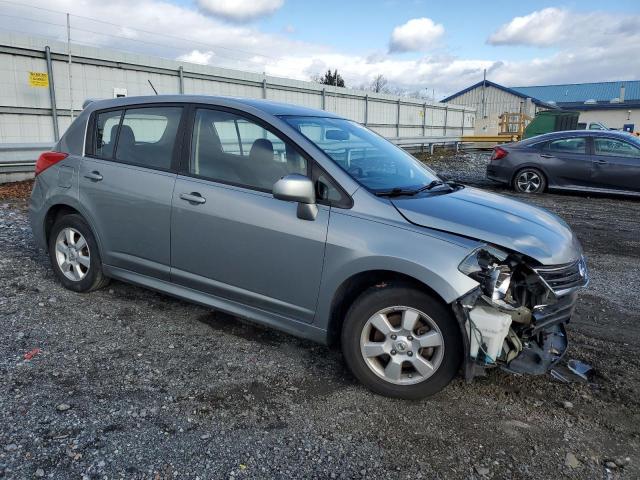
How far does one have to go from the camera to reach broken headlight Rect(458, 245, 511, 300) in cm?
280

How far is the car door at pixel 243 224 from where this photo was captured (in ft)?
10.8

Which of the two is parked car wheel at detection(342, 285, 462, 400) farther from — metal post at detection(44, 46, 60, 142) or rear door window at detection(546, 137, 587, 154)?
metal post at detection(44, 46, 60, 142)

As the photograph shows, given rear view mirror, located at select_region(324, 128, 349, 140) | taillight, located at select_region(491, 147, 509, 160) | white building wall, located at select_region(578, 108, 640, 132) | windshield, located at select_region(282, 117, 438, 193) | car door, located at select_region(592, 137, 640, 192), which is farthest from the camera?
white building wall, located at select_region(578, 108, 640, 132)

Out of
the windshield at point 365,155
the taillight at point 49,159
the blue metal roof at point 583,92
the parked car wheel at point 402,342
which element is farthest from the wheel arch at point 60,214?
the blue metal roof at point 583,92

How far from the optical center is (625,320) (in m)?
4.38

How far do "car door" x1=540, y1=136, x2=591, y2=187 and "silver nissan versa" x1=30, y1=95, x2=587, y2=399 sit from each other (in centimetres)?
808

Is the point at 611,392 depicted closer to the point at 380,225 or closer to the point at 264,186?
the point at 380,225

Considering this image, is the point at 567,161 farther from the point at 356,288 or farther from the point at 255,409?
the point at 255,409

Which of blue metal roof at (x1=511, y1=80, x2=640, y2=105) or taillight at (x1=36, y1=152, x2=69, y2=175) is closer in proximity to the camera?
taillight at (x1=36, y1=152, x2=69, y2=175)

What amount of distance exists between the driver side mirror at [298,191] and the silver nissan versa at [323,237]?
12 millimetres

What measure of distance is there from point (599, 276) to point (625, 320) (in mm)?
1365

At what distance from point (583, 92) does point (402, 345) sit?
245 feet

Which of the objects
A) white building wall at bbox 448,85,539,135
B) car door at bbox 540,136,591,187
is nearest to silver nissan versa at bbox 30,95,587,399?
car door at bbox 540,136,591,187

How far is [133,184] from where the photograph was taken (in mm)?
4051
